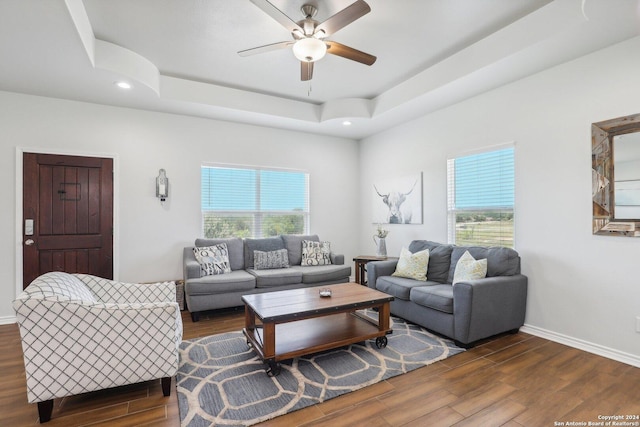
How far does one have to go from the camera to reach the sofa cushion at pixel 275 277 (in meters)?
4.15

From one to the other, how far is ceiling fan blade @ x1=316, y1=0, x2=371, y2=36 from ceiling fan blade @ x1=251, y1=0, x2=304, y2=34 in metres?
0.19

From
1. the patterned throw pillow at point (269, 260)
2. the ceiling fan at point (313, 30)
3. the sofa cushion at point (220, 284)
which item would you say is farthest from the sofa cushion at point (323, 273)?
the ceiling fan at point (313, 30)

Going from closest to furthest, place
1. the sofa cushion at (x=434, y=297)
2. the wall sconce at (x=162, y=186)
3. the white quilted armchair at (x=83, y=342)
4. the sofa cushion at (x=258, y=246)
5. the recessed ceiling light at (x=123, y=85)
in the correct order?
1. the white quilted armchair at (x=83, y=342)
2. the sofa cushion at (x=434, y=297)
3. the recessed ceiling light at (x=123, y=85)
4. the wall sconce at (x=162, y=186)
5. the sofa cushion at (x=258, y=246)

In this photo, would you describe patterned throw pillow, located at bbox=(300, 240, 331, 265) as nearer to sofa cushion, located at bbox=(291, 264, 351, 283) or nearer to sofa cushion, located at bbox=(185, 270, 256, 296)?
sofa cushion, located at bbox=(291, 264, 351, 283)

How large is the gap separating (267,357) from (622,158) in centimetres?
345

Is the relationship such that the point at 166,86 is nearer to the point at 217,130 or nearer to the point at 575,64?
the point at 217,130

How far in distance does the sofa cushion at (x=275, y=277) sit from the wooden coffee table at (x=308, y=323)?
1019 mm

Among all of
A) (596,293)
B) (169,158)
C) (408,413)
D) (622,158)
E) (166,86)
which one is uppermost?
(166,86)

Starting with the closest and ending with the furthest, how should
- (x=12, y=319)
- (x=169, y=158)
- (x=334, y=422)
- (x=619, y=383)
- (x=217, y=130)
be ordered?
(x=334, y=422), (x=619, y=383), (x=12, y=319), (x=169, y=158), (x=217, y=130)

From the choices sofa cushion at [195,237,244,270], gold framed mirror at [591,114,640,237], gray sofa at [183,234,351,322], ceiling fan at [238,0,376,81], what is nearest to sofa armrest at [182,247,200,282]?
gray sofa at [183,234,351,322]

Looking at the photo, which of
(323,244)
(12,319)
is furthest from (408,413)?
(12,319)

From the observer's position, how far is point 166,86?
154 inches

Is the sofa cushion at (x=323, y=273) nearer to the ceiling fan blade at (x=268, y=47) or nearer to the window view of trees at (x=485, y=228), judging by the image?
the window view of trees at (x=485, y=228)

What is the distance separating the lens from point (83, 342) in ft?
6.56
